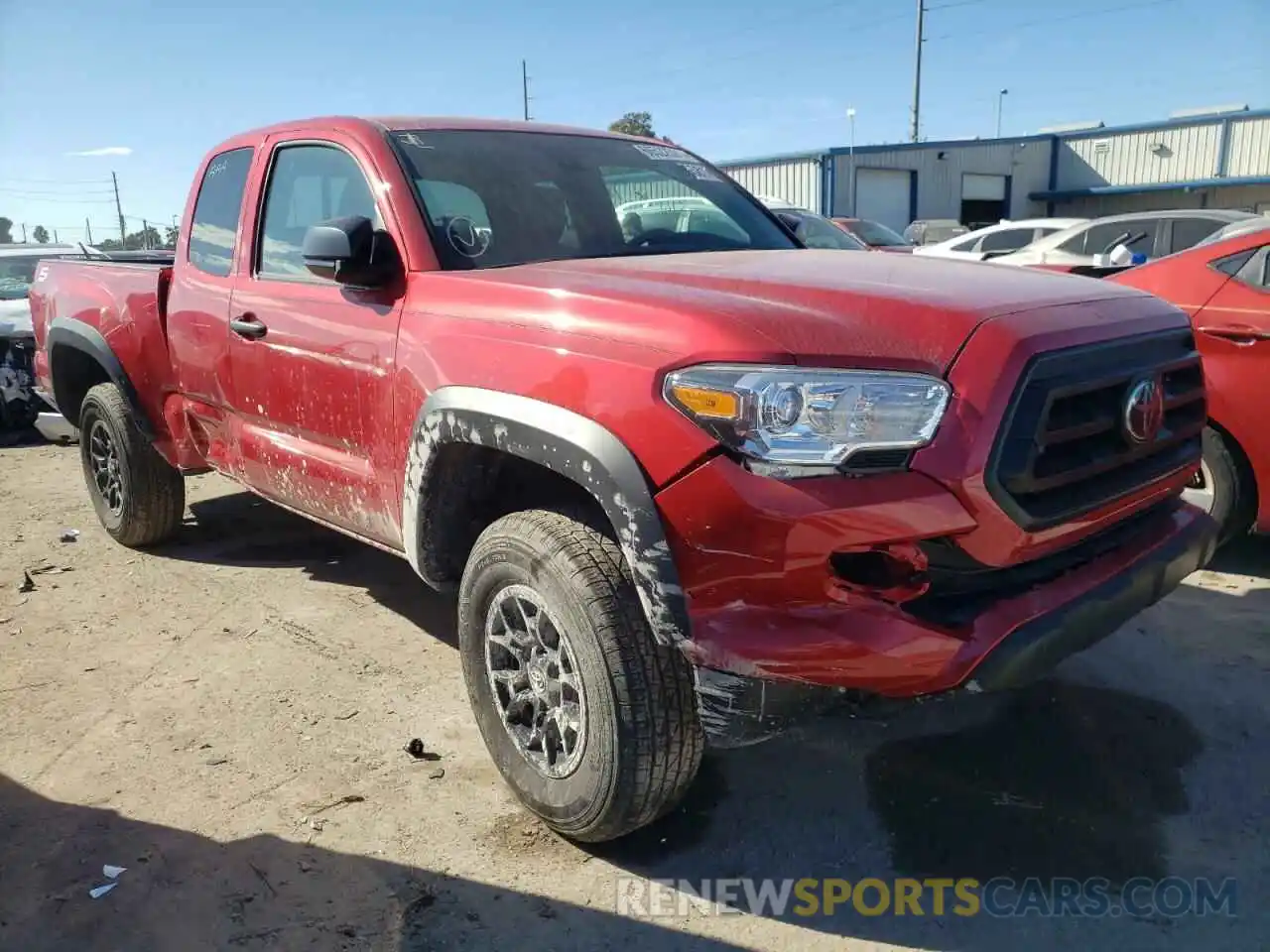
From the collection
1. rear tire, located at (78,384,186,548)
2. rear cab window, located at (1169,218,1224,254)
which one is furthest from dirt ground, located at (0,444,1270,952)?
rear cab window, located at (1169,218,1224,254)

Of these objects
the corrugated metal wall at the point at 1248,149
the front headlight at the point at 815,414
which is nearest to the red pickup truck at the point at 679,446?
the front headlight at the point at 815,414

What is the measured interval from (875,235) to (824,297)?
44.2ft

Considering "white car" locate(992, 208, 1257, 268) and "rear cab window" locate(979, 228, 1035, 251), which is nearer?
"white car" locate(992, 208, 1257, 268)

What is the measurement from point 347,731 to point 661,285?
193 cm

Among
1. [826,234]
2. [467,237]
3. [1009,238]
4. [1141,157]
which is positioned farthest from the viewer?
[1141,157]

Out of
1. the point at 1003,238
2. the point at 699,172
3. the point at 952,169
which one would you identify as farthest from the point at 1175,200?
the point at 699,172

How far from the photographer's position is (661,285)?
8.39 ft

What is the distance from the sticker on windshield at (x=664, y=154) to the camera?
4051 mm

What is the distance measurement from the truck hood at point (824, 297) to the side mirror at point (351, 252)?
344 mm

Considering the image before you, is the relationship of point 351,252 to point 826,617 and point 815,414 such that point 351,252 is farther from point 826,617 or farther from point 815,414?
point 826,617

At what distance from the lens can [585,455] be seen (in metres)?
2.33

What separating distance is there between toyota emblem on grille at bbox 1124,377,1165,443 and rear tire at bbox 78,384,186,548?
4.46 meters

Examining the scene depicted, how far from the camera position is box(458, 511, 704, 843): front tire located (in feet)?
7.80

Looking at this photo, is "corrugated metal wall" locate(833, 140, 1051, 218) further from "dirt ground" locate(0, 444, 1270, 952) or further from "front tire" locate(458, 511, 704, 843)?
"front tire" locate(458, 511, 704, 843)
